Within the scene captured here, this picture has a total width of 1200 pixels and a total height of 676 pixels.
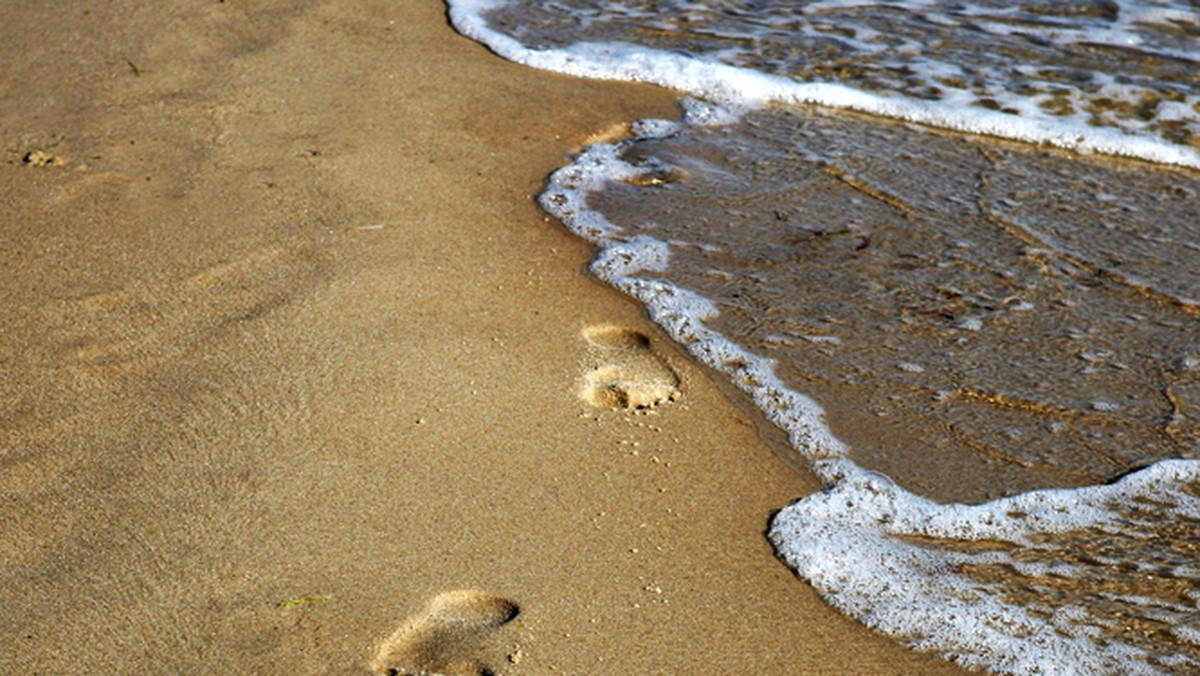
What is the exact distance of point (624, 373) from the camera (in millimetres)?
2895

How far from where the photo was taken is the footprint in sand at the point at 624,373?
9.09 ft

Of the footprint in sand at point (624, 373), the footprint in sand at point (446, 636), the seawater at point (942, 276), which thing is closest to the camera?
the footprint in sand at point (446, 636)

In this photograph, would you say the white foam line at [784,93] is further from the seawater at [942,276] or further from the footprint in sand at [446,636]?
the footprint in sand at [446,636]

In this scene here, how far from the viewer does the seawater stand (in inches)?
92.1

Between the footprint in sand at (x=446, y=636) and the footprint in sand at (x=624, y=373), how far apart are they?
77cm

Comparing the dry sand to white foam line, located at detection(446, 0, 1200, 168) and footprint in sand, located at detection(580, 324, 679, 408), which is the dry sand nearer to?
footprint in sand, located at detection(580, 324, 679, 408)

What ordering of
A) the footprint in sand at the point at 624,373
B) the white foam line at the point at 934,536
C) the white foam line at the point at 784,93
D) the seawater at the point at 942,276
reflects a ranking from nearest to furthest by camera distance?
the white foam line at the point at 934,536 → the seawater at the point at 942,276 → the footprint in sand at the point at 624,373 → the white foam line at the point at 784,93

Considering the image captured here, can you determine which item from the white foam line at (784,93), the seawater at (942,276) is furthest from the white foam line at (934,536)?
the white foam line at (784,93)

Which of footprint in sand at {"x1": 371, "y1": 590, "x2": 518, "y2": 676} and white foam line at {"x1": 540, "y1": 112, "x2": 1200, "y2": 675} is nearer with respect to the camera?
footprint in sand at {"x1": 371, "y1": 590, "x2": 518, "y2": 676}

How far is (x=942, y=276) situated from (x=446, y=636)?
2199mm

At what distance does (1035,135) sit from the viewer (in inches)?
184

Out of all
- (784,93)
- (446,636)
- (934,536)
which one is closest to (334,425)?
(446,636)

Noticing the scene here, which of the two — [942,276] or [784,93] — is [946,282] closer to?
[942,276]

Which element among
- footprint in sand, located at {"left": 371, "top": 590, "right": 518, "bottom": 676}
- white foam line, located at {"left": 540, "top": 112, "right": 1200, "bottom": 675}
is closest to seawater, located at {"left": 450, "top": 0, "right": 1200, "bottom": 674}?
white foam line, located at {"left": 540, "top": 112, "right": 1200, "bottom": 675}
